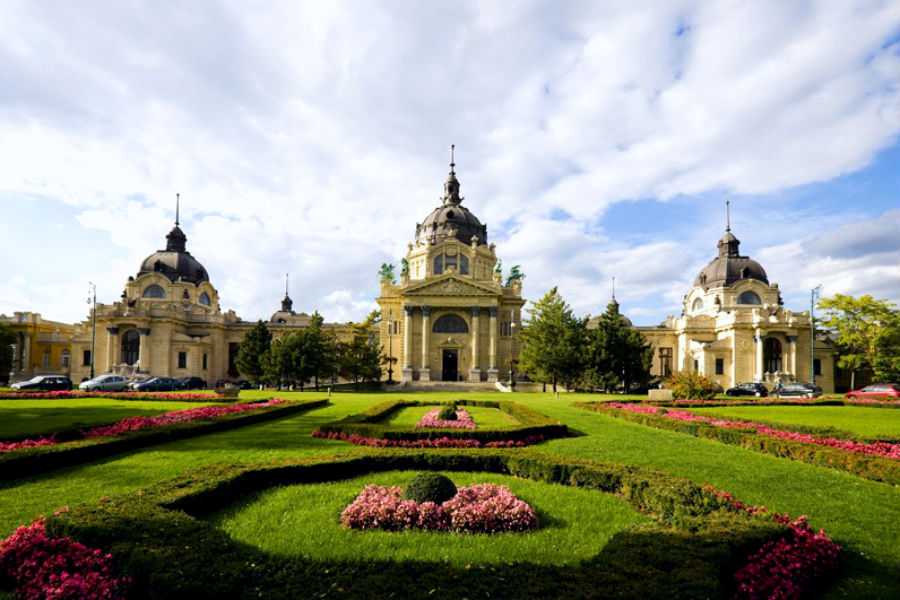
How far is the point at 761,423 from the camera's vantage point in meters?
19.6

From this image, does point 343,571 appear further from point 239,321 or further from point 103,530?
point 239,321

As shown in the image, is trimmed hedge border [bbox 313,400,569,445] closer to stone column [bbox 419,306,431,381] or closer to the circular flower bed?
the circular flower bed

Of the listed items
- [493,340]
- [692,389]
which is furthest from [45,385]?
[692,389]

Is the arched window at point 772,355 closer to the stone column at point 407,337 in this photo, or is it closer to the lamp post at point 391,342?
the stone column at point 407,337

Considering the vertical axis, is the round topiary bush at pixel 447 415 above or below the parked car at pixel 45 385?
above

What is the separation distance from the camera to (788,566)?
19.9 ft

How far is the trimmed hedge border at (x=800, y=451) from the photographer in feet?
37.8

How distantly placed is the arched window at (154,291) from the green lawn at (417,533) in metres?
59.8

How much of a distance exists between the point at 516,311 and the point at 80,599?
5853 centimetres

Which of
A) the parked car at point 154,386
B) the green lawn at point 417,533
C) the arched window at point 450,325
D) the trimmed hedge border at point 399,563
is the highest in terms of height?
the arched window at point 450,325

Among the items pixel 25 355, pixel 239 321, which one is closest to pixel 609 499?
pixel 239 321

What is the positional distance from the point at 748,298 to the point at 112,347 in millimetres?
69788

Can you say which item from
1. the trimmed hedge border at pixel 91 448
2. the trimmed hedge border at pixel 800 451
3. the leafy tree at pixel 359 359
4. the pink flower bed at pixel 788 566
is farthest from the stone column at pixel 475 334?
the pink flower bed at pixel 788 566

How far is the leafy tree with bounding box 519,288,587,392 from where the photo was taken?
4388cm
